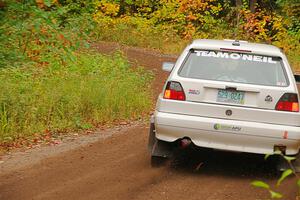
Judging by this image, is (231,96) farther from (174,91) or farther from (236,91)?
(174,91)

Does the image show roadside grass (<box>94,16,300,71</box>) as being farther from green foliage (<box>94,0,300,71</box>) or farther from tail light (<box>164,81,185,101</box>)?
tail light (<box>164,81,185,101</box>)

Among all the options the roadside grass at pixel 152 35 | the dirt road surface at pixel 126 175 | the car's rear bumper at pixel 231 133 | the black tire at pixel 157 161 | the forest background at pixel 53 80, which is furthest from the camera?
the roadside grass at pixel 152 35

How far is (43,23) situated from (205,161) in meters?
5.54

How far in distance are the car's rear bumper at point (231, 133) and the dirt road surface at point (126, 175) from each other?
1.65 feet

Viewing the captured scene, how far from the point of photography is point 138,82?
567 inches

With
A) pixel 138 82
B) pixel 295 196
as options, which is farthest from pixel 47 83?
pixel 295 196

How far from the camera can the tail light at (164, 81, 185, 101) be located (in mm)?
7194

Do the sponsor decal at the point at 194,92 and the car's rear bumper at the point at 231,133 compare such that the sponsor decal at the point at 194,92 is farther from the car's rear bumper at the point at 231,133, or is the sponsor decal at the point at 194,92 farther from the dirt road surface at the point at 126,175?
the dirt road surface at the point at 126,175

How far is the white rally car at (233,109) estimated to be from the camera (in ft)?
23.0

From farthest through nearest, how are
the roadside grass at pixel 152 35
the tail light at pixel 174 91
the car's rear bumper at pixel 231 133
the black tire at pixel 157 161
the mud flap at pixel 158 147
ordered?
the roadside grass at pixel 152 35
the black tire at pixel 157 161
the mud flap at pixel 158 147
the tail light at pixel 174 91
the car's rear bumper at pixel 231 133

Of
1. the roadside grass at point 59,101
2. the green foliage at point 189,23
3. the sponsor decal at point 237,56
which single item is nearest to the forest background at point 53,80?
the roadside grass at point 59,101

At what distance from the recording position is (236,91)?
23.3 ft

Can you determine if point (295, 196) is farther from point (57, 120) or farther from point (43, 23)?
point (43, 23)

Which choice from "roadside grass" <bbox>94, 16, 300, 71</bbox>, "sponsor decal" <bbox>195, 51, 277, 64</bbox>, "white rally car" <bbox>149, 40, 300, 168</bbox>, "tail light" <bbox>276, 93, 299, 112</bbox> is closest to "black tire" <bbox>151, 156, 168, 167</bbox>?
"white rally car" <bbox>149, 40, 300, 168</bbox>
